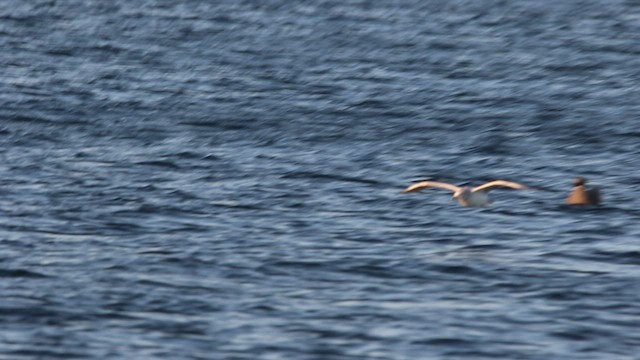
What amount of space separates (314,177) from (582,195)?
6.42 metres

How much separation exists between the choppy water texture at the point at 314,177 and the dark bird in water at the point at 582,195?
0.28 m

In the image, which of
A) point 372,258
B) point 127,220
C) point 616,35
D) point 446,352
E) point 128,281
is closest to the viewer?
point 446,352

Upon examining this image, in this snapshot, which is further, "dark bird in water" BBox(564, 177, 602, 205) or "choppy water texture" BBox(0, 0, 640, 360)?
"dark bird in water" BBox(564, 177, 602, 205)

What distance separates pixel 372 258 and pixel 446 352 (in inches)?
219

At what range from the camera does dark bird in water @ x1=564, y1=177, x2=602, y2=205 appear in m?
36.1

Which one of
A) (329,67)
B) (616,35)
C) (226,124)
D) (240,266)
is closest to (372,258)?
(240,266)

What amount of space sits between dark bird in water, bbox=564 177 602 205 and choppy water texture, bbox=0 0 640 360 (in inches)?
10.9

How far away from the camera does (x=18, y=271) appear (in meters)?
31.2

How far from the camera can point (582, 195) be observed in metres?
36.1

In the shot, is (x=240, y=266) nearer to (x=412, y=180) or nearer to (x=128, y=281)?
(x=128, y=281)

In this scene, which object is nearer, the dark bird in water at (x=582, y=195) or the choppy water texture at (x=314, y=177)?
the choppy water texture at (x=314, y=177)

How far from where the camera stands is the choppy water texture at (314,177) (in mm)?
28609

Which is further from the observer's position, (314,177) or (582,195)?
(314,177)

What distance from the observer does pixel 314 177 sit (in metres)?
39.6
